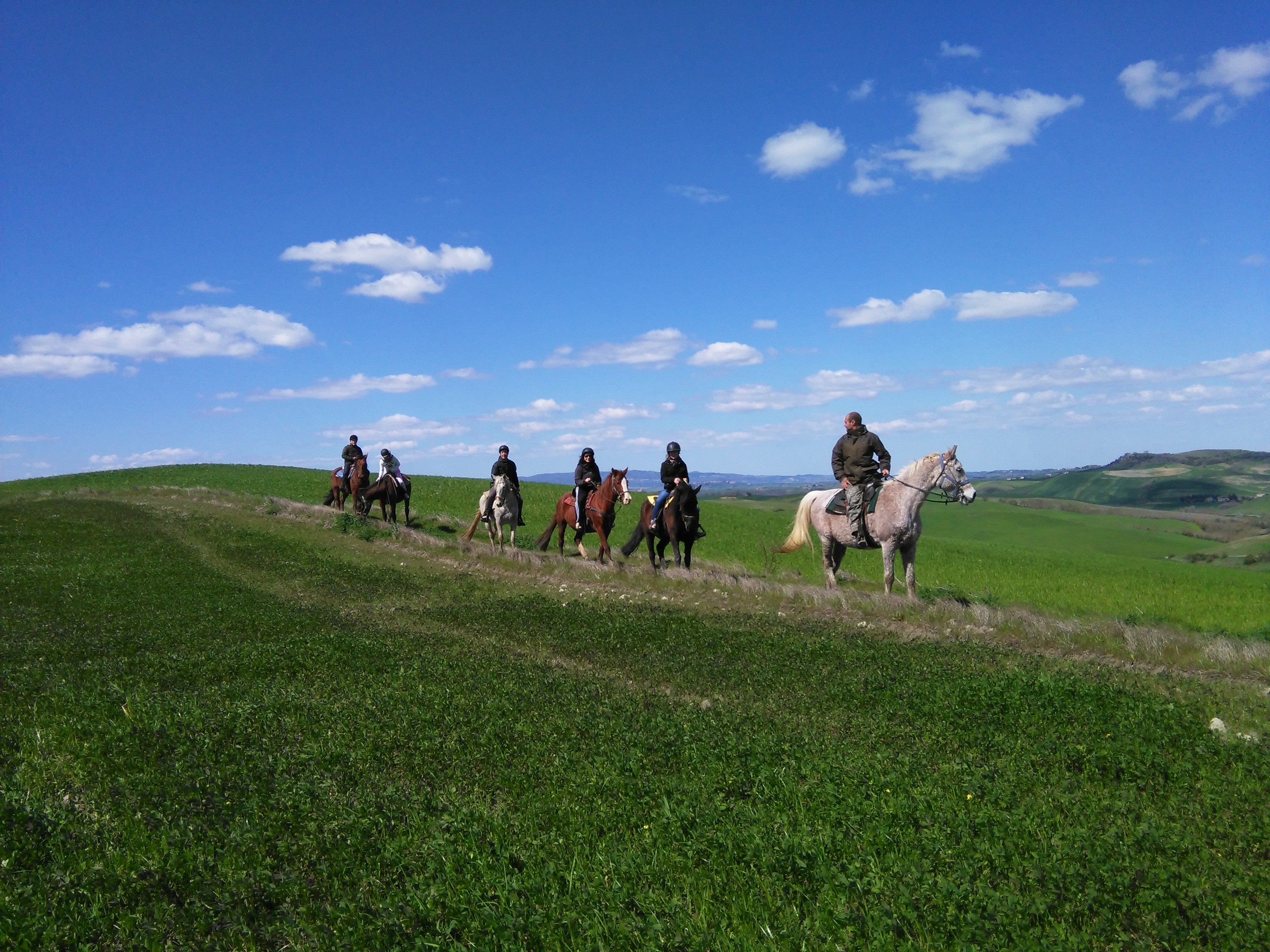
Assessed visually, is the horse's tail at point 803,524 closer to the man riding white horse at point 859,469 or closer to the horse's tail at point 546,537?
the man riding white horse at point 859,469

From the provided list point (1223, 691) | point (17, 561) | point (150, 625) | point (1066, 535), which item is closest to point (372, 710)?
point (150, 625)

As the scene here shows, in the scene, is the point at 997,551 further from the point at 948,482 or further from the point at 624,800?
the point at 624,800

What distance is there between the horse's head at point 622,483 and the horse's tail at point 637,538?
2.00 ft

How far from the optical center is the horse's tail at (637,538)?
69.1 ft

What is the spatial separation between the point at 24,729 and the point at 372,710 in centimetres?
350

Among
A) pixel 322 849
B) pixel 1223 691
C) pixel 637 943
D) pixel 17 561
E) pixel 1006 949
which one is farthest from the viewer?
pixel 17 561

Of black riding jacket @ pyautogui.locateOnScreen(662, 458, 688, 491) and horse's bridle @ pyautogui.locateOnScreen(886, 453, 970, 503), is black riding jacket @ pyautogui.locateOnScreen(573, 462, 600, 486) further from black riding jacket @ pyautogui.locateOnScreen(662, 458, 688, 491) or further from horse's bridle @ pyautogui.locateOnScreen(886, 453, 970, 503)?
horse's bridle @ pyautogui.locateOnScreen(886, 453, 970, 503)

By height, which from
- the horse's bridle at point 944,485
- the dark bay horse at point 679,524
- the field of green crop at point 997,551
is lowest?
the field of green crop at point 997,551

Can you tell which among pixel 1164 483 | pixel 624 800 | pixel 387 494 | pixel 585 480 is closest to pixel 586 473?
pixel 585 480

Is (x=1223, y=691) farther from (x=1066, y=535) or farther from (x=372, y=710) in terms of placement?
(x=1066, y=535)

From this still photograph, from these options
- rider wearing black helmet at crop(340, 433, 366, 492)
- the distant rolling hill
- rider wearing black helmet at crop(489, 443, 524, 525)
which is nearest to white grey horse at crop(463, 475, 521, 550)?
rider wearing black helmet at crop(489, 443, 524, 525)

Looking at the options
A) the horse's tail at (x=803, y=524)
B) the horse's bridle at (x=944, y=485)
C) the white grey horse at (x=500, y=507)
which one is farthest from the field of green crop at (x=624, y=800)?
the white grey horse at (x=500, y=507)

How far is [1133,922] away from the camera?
4.29 m

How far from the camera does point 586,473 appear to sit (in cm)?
2375
